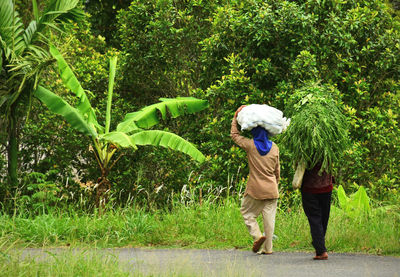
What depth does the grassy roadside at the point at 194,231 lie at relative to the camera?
7953 mm

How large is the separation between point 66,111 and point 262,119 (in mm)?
4291

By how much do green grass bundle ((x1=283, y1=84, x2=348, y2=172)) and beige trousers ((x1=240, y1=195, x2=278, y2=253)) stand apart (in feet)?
2.56

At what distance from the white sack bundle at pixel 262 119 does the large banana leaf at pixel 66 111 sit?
370 centimetres

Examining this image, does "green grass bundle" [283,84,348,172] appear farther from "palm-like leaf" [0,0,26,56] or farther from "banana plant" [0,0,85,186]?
"palm-like leaf" [0,0,26,56]

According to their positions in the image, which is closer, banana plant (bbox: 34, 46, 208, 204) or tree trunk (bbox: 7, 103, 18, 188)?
banana plant (bbox: 34, 46, 208, 204)

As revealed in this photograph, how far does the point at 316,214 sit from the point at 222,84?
4.08 meters

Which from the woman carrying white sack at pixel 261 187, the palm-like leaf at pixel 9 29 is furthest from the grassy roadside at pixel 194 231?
the palm-like leaf at pixel 9 29

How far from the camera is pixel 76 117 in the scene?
10.2 m

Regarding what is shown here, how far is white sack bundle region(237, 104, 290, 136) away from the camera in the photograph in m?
7.51

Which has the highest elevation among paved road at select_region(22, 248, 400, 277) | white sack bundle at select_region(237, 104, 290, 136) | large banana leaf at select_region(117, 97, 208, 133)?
large banana leaf at select_region(117, 97, 208, 133)

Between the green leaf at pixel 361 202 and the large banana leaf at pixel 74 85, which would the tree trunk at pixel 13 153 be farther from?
the green leaf at pixel 361 202

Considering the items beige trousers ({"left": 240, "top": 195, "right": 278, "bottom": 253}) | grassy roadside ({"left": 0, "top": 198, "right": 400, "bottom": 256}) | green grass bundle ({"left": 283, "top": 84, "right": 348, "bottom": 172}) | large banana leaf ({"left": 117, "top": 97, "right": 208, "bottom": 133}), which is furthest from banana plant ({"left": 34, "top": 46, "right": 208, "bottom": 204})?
green grass bundle ({"left": 283, "top": 84, "right": 348, "bottom": 172})

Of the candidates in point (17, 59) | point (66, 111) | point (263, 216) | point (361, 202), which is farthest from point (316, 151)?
point (17, 59)

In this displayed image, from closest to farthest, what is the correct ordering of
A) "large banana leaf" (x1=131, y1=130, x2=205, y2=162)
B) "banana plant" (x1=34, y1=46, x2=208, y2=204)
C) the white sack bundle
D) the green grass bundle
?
the green grass bundle, the white sack bundle, "banana plant" (x1=34, y1=46, x2=208, y2=204), "large banana leaf" (x1=131, y1=130, x2=205, y2=162)
